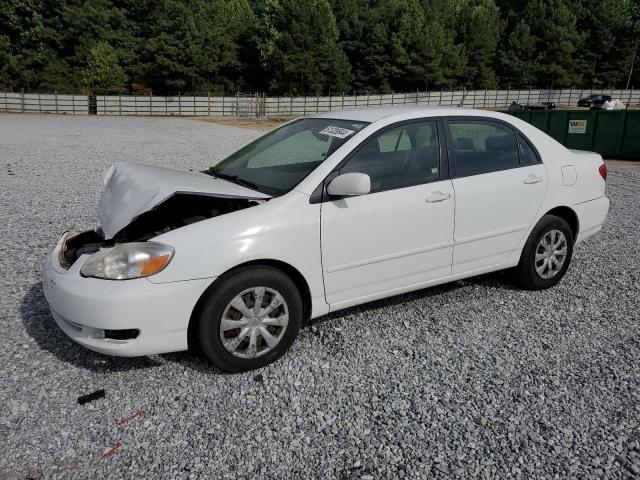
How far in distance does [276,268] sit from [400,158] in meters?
1.27

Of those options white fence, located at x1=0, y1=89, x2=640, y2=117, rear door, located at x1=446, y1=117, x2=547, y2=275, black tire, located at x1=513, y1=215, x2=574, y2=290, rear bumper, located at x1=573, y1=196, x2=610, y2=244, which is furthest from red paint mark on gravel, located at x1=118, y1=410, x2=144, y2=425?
white fence, located at x1=0, y1=89, x2=640, y2=117

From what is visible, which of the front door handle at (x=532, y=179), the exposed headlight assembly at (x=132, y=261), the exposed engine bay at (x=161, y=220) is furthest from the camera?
the front door handle at (x=532, y=179)

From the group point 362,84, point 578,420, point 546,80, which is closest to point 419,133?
point 578,420

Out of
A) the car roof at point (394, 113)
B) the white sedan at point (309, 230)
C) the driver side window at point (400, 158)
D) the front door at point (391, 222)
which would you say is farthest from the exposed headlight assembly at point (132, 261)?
the car roof at point (394, 113)

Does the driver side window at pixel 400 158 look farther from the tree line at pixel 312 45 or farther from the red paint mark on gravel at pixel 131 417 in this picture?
the tree line at pixel 312 45

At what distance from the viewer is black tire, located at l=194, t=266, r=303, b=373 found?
316cm

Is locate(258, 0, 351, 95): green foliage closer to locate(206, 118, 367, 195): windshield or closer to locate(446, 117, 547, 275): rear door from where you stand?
locate(206, 118, 367, 195): windshield

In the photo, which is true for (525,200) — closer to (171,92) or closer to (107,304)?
(107,304)

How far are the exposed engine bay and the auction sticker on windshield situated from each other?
84 cm

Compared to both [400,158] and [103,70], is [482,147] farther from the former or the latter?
[103,70]

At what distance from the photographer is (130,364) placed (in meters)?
3.46

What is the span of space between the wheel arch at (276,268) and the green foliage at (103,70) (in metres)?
56.6

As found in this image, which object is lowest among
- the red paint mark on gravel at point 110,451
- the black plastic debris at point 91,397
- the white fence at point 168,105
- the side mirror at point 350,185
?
the white fence at point 168,105

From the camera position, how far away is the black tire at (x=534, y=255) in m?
4.55
